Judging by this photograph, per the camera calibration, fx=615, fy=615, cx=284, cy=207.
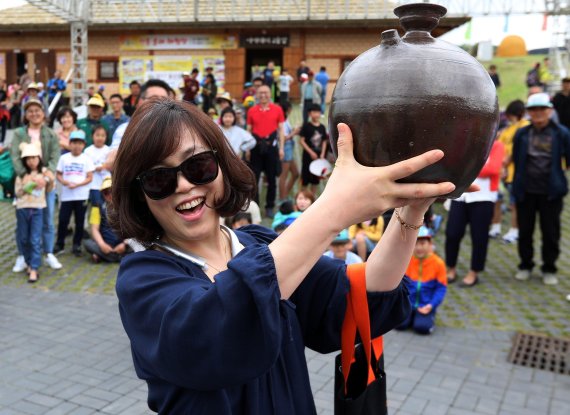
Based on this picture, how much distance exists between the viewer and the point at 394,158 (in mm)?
1352

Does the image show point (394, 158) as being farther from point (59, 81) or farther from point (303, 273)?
point (59, 81)

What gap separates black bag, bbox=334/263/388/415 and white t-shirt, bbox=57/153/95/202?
668 cm

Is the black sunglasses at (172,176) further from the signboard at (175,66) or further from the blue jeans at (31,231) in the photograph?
the signboard at (175,66)

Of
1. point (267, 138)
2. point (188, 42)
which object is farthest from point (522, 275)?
point (188, 42)

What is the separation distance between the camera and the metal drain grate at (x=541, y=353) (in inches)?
198

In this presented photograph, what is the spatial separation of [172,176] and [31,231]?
6266 millimetres

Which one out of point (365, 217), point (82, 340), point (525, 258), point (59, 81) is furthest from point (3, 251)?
point (59, 81)

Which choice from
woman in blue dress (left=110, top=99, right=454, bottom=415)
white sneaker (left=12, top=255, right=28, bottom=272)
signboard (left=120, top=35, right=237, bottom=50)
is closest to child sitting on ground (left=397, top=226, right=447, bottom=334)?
woman in blue dress (left=110, top=99, right=454, bottom=415)

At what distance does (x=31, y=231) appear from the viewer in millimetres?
7152

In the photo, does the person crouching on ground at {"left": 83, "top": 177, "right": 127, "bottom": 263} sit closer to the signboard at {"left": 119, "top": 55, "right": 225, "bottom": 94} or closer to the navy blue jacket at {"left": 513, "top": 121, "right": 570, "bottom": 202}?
the navy blue jacket at {"left": 513, "top": 121, "right": 570, "bottom": 202}

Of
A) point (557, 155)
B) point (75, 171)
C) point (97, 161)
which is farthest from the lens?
point (97, 161)

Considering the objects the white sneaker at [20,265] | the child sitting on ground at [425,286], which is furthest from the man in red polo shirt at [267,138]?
the child sitting on ground at [425,286]

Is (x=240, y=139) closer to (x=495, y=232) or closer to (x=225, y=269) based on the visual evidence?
(x=495, y=232)

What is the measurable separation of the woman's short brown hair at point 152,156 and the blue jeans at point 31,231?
5.94 m
